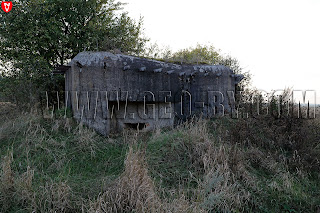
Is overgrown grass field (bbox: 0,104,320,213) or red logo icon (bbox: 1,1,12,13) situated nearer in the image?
overgrown grass field (bbox: 0,104,320,213)

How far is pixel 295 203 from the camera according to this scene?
4.19m

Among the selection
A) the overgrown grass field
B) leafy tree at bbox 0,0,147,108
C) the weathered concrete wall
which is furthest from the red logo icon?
the overgrown grass field

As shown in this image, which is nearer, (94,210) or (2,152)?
(94,210)

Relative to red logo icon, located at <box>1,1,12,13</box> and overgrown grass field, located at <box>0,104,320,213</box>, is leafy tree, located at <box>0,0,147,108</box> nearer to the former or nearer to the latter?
red logo icon, located at <box>1,1,12,13</box>

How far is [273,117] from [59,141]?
5.56m

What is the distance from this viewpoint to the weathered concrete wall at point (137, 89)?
21.9ft

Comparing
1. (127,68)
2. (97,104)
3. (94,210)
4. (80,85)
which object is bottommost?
(94,210)

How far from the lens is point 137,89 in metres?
7.18

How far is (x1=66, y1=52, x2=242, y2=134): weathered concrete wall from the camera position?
6672mm

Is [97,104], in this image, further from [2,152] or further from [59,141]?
[2,152]

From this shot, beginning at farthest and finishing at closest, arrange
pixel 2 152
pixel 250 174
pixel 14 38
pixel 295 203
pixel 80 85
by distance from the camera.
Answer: pixel 14 38 → pixel 80 85 → pixel 2 152 → pixel 250 174 → pixel 295 203

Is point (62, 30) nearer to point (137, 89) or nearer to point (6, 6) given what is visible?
point (6, 6)

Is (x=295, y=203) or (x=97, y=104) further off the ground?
(x=97, y=104)

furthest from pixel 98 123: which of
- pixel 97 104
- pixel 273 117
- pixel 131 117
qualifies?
pixel 273 117
